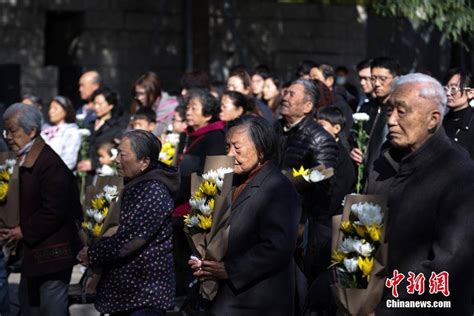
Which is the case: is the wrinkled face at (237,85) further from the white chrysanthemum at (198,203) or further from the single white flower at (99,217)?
the white chrysanthemum at (198,203)

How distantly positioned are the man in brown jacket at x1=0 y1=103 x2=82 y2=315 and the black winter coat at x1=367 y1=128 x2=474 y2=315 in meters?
3.59

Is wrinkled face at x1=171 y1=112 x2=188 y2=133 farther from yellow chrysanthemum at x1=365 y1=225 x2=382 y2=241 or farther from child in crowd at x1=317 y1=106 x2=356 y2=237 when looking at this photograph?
yellow chrysanthemum at x1=365 y1=225 x2=382 y2=241

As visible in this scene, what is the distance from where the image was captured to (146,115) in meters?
11.8

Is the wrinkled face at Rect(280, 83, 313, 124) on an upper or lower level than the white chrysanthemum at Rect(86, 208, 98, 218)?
upper

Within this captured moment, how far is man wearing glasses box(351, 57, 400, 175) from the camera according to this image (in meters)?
10.0

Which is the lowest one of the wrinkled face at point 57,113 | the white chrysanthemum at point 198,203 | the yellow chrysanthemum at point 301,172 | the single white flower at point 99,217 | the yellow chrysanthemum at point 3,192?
the wrinkled face at point 57,113

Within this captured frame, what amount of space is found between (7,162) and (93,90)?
5.44 metres

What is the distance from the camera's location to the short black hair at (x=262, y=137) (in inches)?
270

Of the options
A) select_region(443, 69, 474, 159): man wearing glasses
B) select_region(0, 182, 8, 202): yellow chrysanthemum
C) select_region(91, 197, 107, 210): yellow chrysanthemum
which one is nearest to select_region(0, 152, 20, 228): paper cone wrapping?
select_region(0, 182, 8, 202): yellow chrysanthemum

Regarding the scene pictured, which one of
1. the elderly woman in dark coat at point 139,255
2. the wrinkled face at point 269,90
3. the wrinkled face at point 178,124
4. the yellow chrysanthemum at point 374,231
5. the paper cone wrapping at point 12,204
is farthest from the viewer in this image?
the wrinkled face at point 269,90

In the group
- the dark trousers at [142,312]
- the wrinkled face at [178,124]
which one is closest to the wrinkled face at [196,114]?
the wrinkled face at [178,124]

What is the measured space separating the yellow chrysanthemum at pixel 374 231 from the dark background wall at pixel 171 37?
14028 millimetres

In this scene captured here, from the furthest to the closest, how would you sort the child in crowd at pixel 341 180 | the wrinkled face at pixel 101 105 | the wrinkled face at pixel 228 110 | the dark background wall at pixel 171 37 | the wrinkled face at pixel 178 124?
the dark background wall at pixel 171 37, the wrinkled face at pixel 101 105, the wrinkled face at pixel 178 124, the wrinkled face at pixel 228 110, the child in crowd at pixel 341 180

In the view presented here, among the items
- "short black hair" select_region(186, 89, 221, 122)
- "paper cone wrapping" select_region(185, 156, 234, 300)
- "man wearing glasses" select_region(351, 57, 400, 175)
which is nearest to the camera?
"paper cone wrapping" select_region(185, 156, 234, 300)
